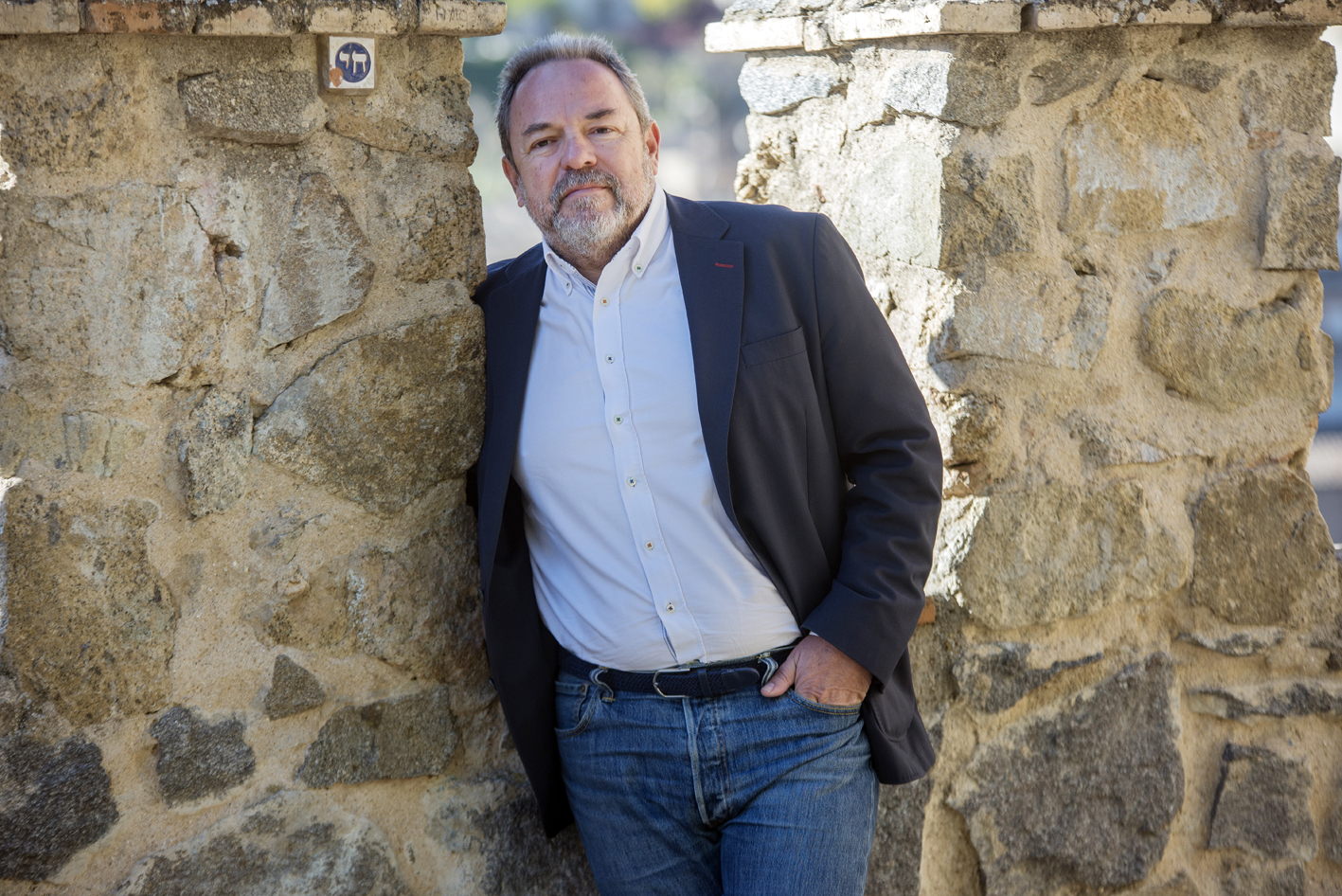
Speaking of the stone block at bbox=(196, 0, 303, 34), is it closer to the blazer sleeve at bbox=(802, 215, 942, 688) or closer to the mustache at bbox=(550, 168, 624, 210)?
the mustache at bbox=(550, 168, 624, 210)

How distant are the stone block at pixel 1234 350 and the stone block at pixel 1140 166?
0.16 meters

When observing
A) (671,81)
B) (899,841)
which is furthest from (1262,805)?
(671,81)

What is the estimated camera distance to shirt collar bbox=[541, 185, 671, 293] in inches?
70.1

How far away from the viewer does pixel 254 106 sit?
1.58 meters

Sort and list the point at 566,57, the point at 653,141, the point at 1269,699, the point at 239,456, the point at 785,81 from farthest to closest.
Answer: the point at 785,81
the point at 1269,699
the point at 653,141
the point at 566,57
the point at 239,456

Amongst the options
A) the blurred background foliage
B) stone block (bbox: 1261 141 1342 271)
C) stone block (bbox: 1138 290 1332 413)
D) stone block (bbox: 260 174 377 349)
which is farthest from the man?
the blurred background foliage

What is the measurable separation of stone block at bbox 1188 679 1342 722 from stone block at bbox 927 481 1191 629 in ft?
0.90

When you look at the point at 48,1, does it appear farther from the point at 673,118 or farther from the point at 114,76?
the point at 673,118

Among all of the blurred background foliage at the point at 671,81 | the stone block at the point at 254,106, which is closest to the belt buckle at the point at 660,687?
the stone block at the point at 254,106

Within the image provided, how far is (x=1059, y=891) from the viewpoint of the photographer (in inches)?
84.7

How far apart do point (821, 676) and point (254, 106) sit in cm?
114

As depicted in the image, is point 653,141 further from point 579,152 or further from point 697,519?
point 697,519

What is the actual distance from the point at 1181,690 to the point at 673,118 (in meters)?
34.7

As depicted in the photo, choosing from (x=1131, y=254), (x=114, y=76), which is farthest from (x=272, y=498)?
(x=1131, y=254)
